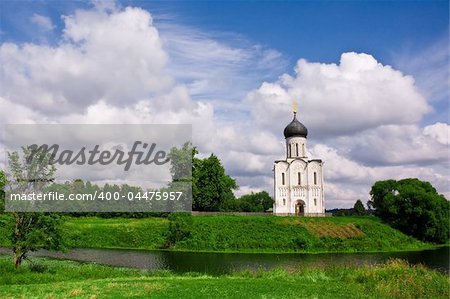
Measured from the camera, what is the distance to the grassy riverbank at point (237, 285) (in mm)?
16672

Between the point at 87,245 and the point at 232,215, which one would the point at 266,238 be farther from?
the point at 87,245

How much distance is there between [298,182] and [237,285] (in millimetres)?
49494

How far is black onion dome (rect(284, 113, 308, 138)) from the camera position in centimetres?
6881

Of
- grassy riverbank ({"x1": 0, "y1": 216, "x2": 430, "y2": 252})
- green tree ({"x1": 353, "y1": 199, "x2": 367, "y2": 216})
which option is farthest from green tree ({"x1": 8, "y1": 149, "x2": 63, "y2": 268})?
green tree ({"x1": 353, "y1": 199, "x2": 367, "y2": 216})

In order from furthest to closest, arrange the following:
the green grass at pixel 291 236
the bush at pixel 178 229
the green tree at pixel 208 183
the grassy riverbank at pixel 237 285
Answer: the green tree at pixel 208 183
the bush at pixel 178 229
the green grass at pixel 291 236
the grassy riverbank at pixel 237 285

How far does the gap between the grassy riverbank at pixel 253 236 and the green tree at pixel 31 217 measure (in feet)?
70.3

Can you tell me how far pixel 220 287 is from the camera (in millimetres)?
18281

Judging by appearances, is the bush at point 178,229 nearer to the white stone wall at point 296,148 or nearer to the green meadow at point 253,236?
the green meadow at point 253,236

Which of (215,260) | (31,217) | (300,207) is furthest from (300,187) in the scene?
(31,217)

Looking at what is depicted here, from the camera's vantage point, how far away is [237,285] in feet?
62.1

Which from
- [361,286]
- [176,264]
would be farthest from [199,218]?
[361,286]

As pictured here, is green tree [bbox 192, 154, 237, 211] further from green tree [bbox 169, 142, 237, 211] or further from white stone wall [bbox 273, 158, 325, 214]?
white stone wall [bbox 273, 158, 325, 214]

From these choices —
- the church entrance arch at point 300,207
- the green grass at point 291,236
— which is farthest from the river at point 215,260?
the church entrance arch at point 300,207

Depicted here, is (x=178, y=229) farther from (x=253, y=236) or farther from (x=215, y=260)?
(x=215, y=260)
